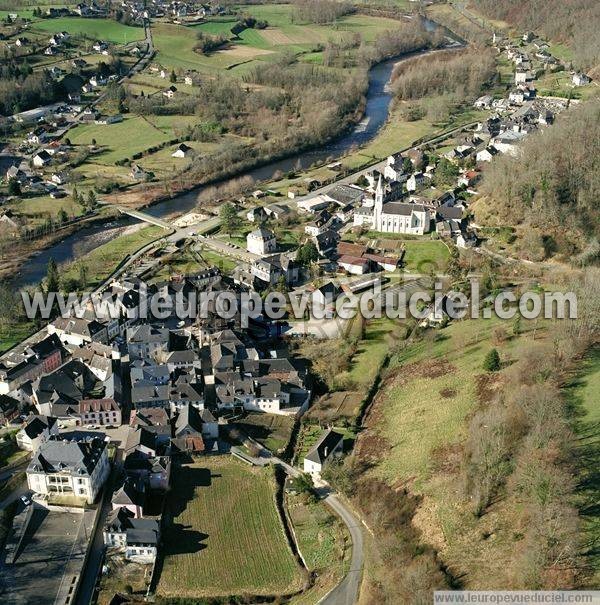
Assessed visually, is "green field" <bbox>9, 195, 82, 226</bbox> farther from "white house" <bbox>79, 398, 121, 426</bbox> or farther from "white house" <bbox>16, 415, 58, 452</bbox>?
"white house" <bbox>16, 415, 58, 452</bbox>

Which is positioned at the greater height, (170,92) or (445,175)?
(170,92)

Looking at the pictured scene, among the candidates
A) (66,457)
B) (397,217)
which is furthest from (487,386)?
(397,217)

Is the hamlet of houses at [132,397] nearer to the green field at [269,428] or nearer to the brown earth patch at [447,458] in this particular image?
the green field at [269,428]

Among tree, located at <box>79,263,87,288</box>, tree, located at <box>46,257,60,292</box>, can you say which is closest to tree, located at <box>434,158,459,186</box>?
tree, located at <box>79,263,87,288</box>

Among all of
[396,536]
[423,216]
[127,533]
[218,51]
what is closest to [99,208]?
[423,216]

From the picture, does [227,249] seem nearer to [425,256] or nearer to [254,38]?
[425,256]

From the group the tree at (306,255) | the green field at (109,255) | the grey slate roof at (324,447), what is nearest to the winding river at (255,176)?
the green field at (109,255)
